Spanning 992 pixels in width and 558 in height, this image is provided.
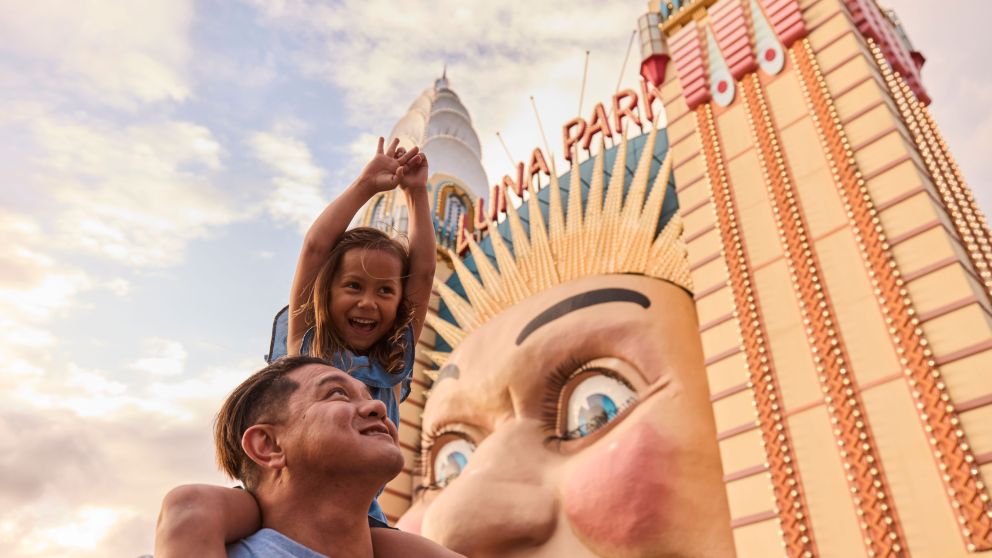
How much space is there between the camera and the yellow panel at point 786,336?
383 cm

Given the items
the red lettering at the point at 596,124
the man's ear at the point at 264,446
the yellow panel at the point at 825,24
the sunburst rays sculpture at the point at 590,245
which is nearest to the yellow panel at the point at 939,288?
the sunburst rays sculpture at the point at 590,245

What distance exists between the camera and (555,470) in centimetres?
447

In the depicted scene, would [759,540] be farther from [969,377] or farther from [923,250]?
[923,250]

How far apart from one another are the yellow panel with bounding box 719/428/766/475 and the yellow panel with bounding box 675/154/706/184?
7.10ft

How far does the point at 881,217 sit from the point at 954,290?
655 mm

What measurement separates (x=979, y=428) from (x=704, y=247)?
205 centimetres

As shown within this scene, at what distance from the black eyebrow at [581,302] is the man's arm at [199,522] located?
4029 mm

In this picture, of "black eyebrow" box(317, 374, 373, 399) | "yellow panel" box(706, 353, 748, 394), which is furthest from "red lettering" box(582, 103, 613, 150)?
"black eyebrow" box(317, 374, 373, 399)

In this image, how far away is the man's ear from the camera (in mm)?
1109

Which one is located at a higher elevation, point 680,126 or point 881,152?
point 680,126

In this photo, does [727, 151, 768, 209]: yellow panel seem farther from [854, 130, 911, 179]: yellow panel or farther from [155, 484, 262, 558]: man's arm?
[155, 484, 262, 558]: man's arm

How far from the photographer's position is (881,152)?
163 inches

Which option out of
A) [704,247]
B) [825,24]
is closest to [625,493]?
[704,247]

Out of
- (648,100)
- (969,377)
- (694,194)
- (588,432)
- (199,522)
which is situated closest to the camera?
(199,522)
